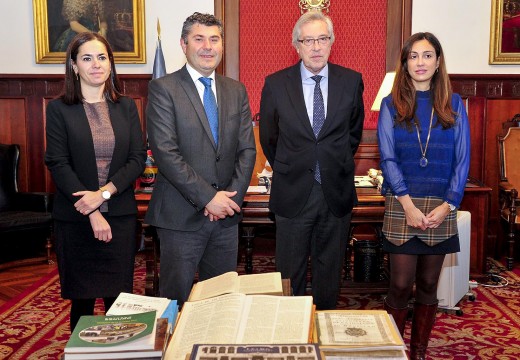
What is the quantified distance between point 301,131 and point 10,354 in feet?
6.41

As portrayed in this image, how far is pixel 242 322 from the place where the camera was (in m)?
1.49

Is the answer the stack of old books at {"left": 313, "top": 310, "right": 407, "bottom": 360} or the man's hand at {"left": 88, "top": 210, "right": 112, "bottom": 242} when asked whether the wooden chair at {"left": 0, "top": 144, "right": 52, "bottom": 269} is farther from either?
the stack of old books at {"left": 313, "top": 310, "right": 407, "bottom": 360}

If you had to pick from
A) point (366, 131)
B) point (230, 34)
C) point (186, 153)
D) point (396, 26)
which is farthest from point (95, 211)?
point (396, 26)

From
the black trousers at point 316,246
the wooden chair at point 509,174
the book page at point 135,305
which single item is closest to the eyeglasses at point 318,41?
the black trousers at point 316,246

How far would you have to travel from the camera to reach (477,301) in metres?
4.09

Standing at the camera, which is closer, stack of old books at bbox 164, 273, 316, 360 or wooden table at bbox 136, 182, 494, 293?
stack of old books at bbox 164, 273, 316, 360

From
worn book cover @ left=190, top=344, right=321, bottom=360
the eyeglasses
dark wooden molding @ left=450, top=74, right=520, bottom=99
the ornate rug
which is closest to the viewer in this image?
worn book cover @ left=190, top=344, right=321, bottom=360

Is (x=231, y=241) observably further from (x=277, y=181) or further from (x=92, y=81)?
(x=92, y=81)

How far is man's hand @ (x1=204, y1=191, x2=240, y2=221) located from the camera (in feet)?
8.24

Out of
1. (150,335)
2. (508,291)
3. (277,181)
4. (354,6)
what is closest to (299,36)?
(277,181)

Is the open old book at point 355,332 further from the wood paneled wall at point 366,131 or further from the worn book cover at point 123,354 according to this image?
the wood paneled wall at point 366,131

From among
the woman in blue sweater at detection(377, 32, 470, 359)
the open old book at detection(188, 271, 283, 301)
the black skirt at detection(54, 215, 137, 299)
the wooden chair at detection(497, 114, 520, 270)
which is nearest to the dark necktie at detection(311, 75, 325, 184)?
the woman in blue sweater at detection(377, 32, 470, 359)

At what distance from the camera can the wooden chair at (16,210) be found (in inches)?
197

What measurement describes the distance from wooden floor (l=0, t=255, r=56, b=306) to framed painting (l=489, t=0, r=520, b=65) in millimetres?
4401
